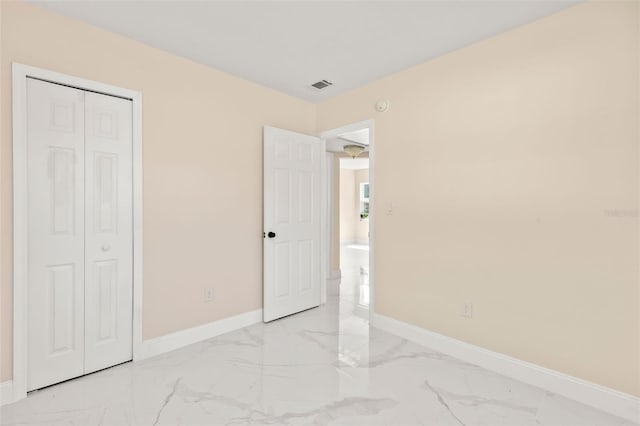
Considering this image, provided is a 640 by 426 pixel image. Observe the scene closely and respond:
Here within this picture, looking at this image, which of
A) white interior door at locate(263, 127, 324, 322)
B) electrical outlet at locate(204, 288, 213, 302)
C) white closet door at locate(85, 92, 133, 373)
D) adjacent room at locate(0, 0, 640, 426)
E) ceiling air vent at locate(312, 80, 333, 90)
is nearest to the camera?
adjacent room at locate(0, 0, 640, 426)

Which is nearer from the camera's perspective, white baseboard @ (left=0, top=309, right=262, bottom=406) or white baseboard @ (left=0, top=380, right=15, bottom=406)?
white baseboard @ (left=0, top=380, right=15, bottom=406)

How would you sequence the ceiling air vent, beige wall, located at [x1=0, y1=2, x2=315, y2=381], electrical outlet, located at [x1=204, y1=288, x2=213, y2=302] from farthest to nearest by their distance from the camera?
1. the ceiling air vent
2. electrical outlet, located at [x1=204, y1=288, x2=213, y2=302]
3. beige wall, located at [x1=0, y1=2, x2=315, y2=381]

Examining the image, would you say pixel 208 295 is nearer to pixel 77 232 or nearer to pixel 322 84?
pixel 77 232

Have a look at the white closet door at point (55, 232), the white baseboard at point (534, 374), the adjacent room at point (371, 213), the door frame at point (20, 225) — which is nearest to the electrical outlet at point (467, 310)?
the adjacent room at point (371, 213)

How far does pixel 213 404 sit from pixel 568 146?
2.86 metres

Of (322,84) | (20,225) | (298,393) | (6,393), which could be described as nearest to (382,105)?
(322,84)

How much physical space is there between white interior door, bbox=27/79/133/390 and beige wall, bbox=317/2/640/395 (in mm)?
2388

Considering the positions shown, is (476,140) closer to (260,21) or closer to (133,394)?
(260,21)

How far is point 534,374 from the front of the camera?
Answer: 85.7 inches

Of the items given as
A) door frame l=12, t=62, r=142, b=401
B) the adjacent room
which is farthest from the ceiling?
door frame l=12, t=62, r=142, b=401

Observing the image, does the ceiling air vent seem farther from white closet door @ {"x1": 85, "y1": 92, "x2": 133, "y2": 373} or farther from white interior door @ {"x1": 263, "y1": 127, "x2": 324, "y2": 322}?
white closet door @ {"x1": 85, "y1": 92, "x2": 133, "y2": 373}

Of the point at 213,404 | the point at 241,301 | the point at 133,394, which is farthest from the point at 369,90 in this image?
the point at 133,394

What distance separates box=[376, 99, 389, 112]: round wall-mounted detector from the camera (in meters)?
3.12

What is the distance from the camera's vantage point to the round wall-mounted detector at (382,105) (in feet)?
10.2
